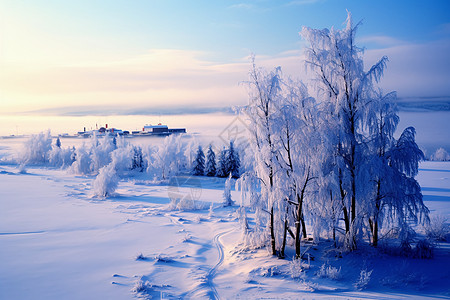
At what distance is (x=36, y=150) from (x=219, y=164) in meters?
60.8

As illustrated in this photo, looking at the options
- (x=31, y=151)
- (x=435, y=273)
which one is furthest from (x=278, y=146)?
(x=31, y=151)

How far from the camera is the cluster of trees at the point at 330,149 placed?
13062 mm

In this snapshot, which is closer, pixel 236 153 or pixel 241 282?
pixel 241 282

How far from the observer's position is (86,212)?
1051 inches

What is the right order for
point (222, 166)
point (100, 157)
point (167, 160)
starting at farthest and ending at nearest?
1. point (100, 157)
2. point (222, 166)
3. point (167, 160)

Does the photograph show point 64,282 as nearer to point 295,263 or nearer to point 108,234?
point 108,234

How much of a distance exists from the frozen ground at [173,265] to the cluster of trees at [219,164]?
32.9m

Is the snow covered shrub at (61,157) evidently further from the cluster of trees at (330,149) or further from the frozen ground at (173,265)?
the cluster of trees at (330,149)

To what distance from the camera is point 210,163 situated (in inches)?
2338

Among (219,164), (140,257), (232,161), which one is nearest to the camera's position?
(140,257)

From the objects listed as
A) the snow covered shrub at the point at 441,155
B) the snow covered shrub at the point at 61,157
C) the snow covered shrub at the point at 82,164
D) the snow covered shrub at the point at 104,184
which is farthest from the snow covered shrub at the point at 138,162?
the snow covered shrub at the point at 441,155

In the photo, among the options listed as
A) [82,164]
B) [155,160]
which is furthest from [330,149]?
[82,164]

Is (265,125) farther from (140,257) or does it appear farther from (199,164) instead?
(199,164)

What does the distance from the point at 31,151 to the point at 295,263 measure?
9508cm
